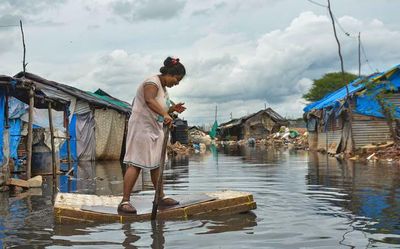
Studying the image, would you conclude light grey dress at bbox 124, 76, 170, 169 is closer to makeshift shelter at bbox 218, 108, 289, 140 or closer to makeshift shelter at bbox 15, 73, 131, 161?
makeshift shelter at bbox 15, 73, 131, 161

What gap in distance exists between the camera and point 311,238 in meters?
4.55

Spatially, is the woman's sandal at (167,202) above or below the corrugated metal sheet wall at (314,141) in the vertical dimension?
below

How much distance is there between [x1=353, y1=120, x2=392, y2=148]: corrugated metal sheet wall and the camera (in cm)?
2120

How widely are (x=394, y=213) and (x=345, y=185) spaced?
3478 millimetres

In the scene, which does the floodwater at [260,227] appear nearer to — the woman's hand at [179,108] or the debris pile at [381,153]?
the woman's hand at [179,108]

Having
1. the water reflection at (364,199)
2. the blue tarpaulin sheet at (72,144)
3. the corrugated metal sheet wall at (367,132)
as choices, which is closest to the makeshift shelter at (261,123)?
the corrugated metal sheet wall at (367,132)

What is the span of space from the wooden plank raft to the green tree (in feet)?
159

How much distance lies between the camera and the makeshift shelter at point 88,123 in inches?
827

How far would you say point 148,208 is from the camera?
5.98 meters

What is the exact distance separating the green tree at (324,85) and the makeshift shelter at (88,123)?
3431 cm

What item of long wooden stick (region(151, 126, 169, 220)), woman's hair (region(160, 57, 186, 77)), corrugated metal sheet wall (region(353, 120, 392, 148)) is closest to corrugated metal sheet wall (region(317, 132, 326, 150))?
corrugated metal sheet wall (region(353, 120, 392, 148))

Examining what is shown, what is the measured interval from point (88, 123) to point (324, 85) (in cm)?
3676

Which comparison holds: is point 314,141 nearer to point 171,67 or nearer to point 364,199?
point 364,199

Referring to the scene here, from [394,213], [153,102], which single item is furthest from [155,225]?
[394,213]
